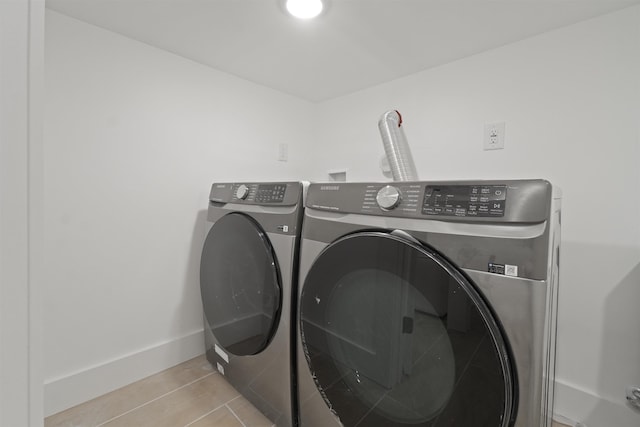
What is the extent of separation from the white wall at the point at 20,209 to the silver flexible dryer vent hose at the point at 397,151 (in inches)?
38.0

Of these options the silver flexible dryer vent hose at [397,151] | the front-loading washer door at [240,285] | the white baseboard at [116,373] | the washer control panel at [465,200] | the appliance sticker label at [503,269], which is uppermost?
the silver flexible dryer vent hose at [397,151]

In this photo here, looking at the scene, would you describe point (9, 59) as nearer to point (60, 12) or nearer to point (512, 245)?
point (512, 245)

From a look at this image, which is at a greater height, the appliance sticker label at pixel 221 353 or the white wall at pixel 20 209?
the white wall at pixel 20 209

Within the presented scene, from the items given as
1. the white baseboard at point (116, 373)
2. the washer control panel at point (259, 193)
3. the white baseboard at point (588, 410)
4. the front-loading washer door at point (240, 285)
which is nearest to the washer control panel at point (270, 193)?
the washer control panel at point (259, 193)

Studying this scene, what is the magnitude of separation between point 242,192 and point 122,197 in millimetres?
580

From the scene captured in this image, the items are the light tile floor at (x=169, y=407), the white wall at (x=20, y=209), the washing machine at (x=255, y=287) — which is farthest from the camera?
the light tile floor at (x=169, y=407)

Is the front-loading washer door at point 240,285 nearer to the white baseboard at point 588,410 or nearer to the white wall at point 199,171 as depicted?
the white wall at point 199,171

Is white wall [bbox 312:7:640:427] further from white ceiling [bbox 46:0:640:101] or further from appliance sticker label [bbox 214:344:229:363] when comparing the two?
appliance sticker label [bbox 214:344:229:363]

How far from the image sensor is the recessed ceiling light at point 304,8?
3.43 ft

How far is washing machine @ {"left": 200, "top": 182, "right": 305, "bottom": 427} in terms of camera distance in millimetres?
993

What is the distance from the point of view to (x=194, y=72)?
1.53m

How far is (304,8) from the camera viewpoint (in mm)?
1077

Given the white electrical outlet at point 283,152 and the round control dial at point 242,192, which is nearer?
the round control dial at point 242,192

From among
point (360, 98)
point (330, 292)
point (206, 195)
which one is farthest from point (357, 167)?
point (330, 292)
